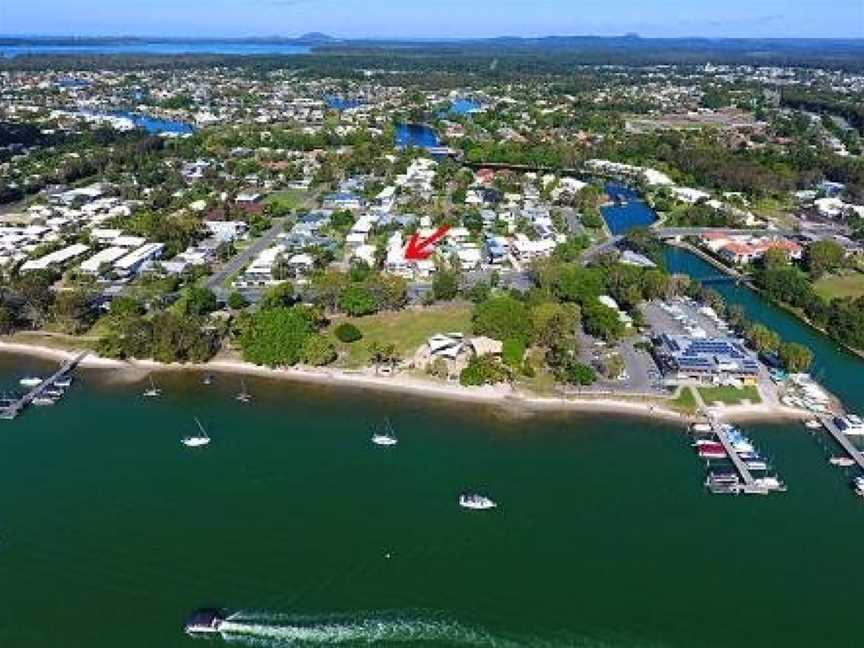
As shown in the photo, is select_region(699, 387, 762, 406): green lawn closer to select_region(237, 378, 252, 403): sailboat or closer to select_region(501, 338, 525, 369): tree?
select_region(501, 338, 525, 369): tree

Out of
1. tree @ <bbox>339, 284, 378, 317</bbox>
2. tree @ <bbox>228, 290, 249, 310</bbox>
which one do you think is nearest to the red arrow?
tree @ <bbox>339, 284, 378, 317</bbox>

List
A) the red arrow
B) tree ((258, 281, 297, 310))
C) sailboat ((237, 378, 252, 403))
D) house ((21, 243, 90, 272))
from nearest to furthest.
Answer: sailboat ((237, 378, 252, 403)) → tree ((258, 281, 297, 310)) → house ((21, 243, 90, 272)) → the red arrow

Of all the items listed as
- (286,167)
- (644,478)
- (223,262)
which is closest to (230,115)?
(286,167)

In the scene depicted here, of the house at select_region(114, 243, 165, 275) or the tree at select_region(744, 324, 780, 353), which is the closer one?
the tree at select_region(744, 324, 780, 353)

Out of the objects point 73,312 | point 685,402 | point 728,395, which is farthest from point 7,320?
point 728,395

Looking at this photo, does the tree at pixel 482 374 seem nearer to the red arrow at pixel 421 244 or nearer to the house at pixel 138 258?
the red arrow at pixel 421 244

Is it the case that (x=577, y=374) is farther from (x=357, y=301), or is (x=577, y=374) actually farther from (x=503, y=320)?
(x=357, y=301)
